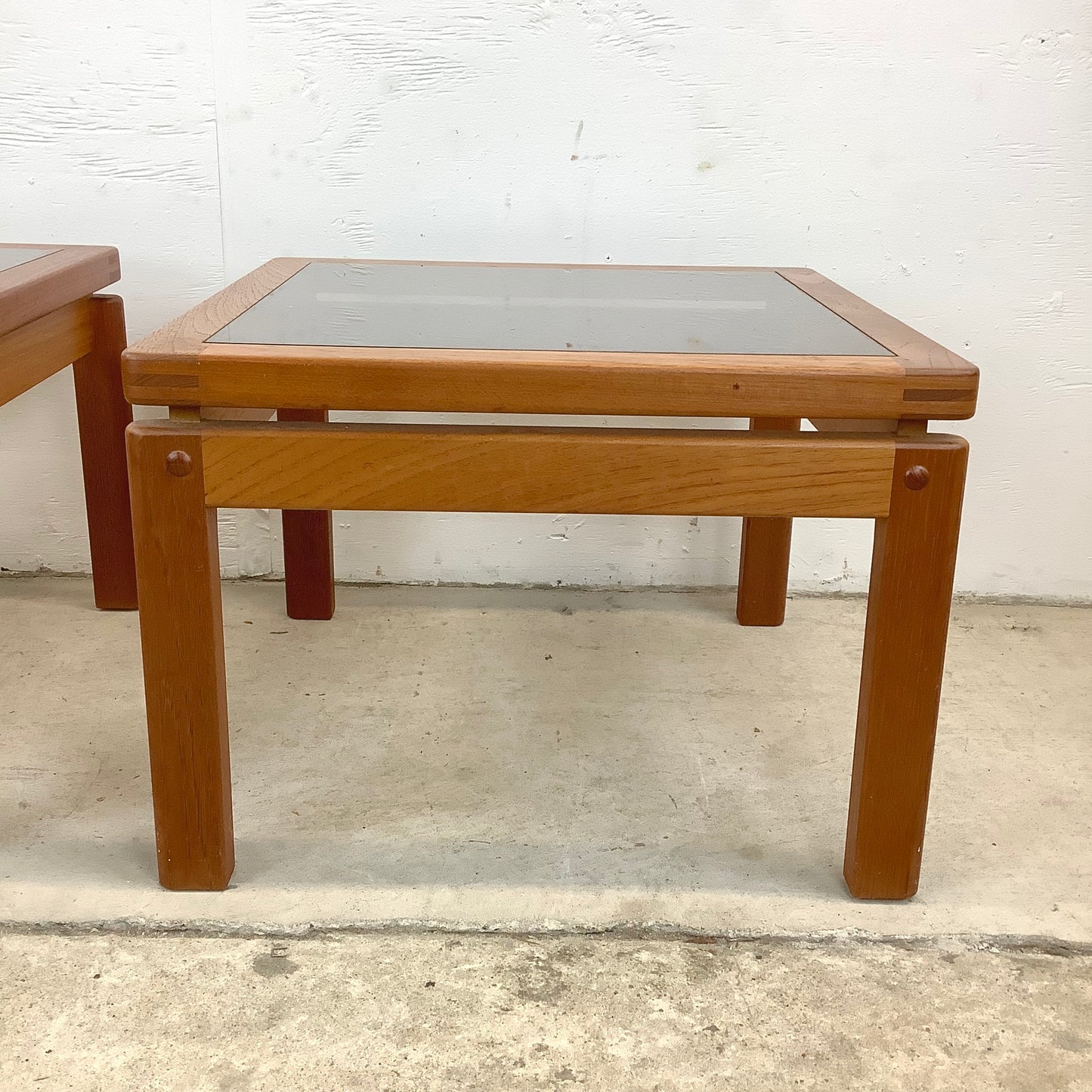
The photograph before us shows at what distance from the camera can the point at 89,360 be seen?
165 cm

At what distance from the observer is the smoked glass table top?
3.46 ft

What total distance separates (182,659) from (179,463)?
177 mm

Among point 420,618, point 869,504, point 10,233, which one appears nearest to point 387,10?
point 10,233

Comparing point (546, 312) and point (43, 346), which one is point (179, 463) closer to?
point (546, 312)

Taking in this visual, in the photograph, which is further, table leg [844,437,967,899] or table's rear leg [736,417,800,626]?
table's rear leg [736,417,800,626]

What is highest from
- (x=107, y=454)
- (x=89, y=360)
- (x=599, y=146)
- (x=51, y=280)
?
(x=599, y=146)

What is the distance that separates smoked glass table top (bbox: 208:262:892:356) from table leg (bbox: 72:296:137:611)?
326 mm

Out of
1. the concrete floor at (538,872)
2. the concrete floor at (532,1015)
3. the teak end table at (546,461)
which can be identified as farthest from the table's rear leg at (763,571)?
the concrete floor at (532,1015)

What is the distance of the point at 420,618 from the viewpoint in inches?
69.1

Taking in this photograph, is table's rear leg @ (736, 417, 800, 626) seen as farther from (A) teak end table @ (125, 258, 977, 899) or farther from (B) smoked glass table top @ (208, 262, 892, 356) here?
(A) teak end table @ (125, 258, 977, 899)

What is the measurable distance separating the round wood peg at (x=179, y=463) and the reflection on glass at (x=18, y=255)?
0.58m

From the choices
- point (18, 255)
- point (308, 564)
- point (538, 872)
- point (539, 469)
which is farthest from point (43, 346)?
point (538, 872)

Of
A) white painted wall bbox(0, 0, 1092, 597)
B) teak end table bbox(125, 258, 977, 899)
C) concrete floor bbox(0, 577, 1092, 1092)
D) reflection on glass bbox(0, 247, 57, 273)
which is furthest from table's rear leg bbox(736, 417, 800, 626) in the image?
reflection on glass bbox(0, 247, 57, 273)

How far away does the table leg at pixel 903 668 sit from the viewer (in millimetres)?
1006
